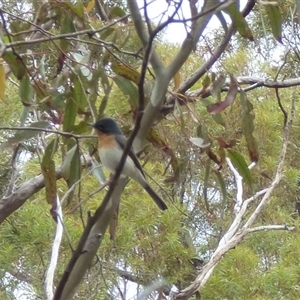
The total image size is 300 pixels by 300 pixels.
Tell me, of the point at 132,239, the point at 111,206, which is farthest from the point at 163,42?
the point at 111,206

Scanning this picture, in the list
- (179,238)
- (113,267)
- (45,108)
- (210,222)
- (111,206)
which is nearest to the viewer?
(111,206)

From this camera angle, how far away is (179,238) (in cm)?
299

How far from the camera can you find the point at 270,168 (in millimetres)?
3006

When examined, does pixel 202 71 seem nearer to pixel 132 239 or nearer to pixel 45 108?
pixel 45 108

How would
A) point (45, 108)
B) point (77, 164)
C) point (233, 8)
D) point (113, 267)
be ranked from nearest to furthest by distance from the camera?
point (233, 8) < point (77, 164) < point (45, 108) < point (113, 267)

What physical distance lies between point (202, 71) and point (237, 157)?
6.6 inches

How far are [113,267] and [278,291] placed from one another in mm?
696

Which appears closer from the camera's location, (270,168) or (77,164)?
(77,164)

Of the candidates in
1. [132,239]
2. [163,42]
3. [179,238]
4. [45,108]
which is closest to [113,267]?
[132,239]

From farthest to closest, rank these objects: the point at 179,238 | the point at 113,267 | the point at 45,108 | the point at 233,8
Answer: the point at 179,238 < the point at 113,267 < the point at 45,108 < the point at 233,8

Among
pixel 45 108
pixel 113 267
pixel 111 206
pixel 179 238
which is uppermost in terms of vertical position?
pixel 179 238

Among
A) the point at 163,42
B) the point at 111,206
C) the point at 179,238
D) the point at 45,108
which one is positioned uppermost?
the point at 163,42

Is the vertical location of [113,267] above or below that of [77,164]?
above

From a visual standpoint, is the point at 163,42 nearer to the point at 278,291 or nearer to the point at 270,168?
the point at 270,168
